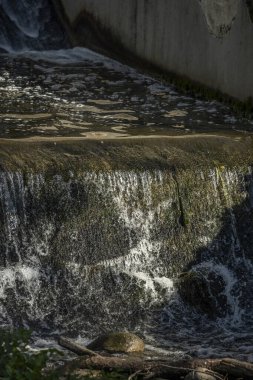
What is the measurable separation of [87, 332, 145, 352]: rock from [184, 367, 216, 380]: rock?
1.07m

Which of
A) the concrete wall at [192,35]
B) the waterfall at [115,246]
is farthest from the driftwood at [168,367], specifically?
the concrete wall at [192,35]

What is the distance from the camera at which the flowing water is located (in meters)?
8.30

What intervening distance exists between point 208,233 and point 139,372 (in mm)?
2649

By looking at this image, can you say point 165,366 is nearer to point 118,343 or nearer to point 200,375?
point 200,375

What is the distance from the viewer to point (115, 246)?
28.5ft

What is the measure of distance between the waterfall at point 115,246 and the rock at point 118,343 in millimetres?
509

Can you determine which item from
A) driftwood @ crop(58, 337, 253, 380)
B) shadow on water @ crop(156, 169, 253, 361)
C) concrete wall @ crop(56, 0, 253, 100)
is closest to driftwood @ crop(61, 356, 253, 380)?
driftwood @ crop(58, 337, 253, 380)

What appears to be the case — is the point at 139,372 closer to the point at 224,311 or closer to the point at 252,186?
the point at 224,311

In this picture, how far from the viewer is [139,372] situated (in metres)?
6.56

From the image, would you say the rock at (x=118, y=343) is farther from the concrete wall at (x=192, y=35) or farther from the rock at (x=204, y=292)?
the concrete wall at (x=192, y=35)

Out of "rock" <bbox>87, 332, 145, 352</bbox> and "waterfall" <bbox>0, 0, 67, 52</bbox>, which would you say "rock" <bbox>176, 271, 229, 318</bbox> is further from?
"waterfall" <bbox>0, 0, 67, 52</bbox>

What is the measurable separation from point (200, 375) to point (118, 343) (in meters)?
1.23

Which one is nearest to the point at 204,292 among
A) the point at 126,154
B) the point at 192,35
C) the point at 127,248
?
the point at 127,248

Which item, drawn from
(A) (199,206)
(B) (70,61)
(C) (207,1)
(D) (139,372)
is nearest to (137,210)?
(A) (199,206)
